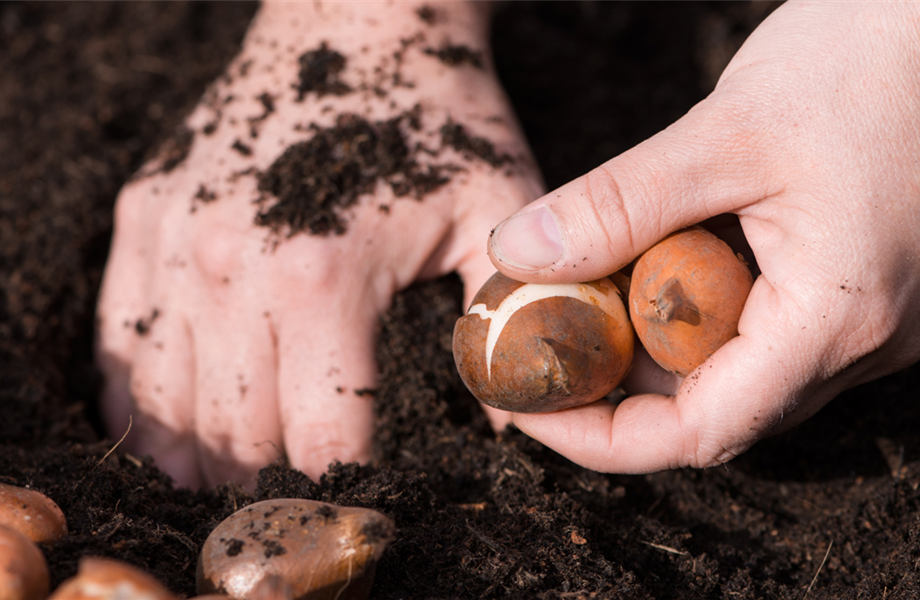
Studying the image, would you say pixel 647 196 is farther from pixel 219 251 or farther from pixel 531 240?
pixel 219 251

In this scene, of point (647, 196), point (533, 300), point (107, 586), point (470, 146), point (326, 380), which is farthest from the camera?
point (470, 146)

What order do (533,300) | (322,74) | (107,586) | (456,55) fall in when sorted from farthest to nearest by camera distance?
(456,55), (322,74), (533,300), (107,586)

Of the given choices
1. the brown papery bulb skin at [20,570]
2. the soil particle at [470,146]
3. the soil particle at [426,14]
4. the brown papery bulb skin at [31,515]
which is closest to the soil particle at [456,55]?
the soil particle at [426,14]

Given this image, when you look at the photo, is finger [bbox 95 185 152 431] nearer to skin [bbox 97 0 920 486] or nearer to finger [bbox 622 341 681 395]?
skin [bbox 97 0 920 486]

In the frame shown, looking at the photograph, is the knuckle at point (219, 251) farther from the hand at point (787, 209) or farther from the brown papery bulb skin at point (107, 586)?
the brown papery bulb skin at point (107, 586)

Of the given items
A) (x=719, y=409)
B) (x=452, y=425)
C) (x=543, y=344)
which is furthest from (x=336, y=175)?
(x=719, y=409)

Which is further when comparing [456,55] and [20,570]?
[456,55]
